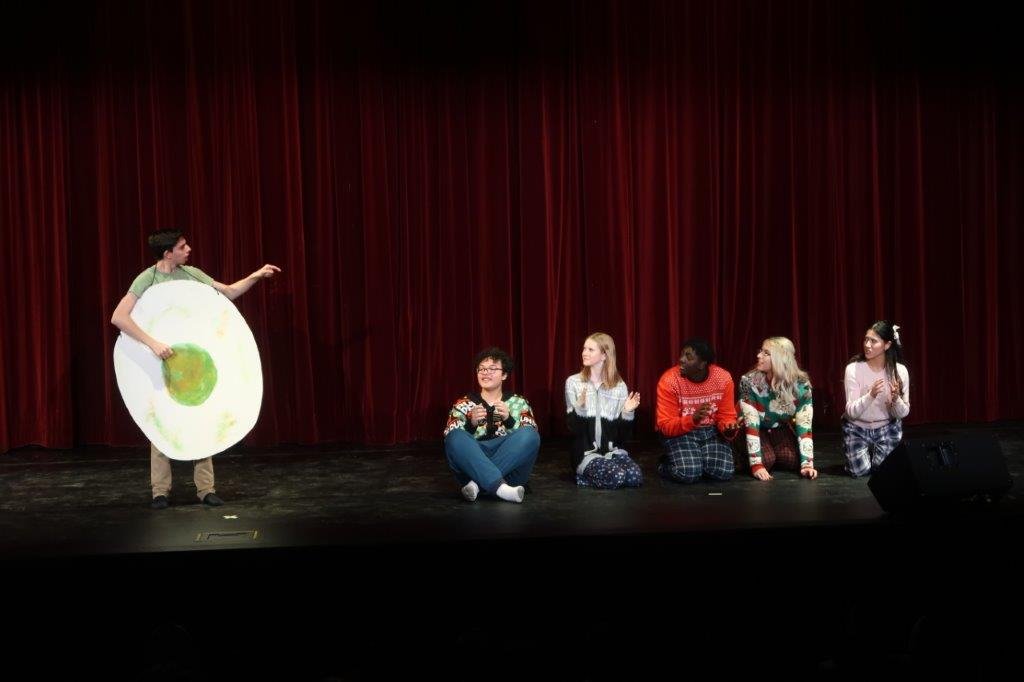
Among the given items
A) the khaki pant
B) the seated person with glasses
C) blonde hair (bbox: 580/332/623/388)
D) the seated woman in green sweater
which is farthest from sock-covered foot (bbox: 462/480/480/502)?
the seated woman in green sweater

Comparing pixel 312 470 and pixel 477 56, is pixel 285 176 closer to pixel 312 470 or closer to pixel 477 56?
pixel 477 56

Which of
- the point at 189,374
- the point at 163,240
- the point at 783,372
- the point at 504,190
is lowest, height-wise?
the point at 783,372

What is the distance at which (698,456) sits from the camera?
6184 mm

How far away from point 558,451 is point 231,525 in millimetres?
2455

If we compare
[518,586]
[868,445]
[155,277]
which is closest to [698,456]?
[868,445]

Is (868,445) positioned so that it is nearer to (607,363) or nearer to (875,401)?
(875,401)

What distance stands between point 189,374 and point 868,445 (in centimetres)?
355

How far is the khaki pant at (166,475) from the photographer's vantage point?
18.8 ft

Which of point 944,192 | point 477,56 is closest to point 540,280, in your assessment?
point 477,56

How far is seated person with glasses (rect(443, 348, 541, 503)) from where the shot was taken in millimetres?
5715

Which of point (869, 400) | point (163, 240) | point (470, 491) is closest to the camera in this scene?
point (163, 240)

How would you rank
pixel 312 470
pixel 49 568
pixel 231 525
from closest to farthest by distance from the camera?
1. pixel 49 568
2. pixel 231 525
3. pixel 312 470

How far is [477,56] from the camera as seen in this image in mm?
7418

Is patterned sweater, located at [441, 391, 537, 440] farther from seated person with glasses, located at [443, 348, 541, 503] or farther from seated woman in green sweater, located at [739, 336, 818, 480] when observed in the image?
seated woman in green sweater, located at [739, 336, 818, 480]
